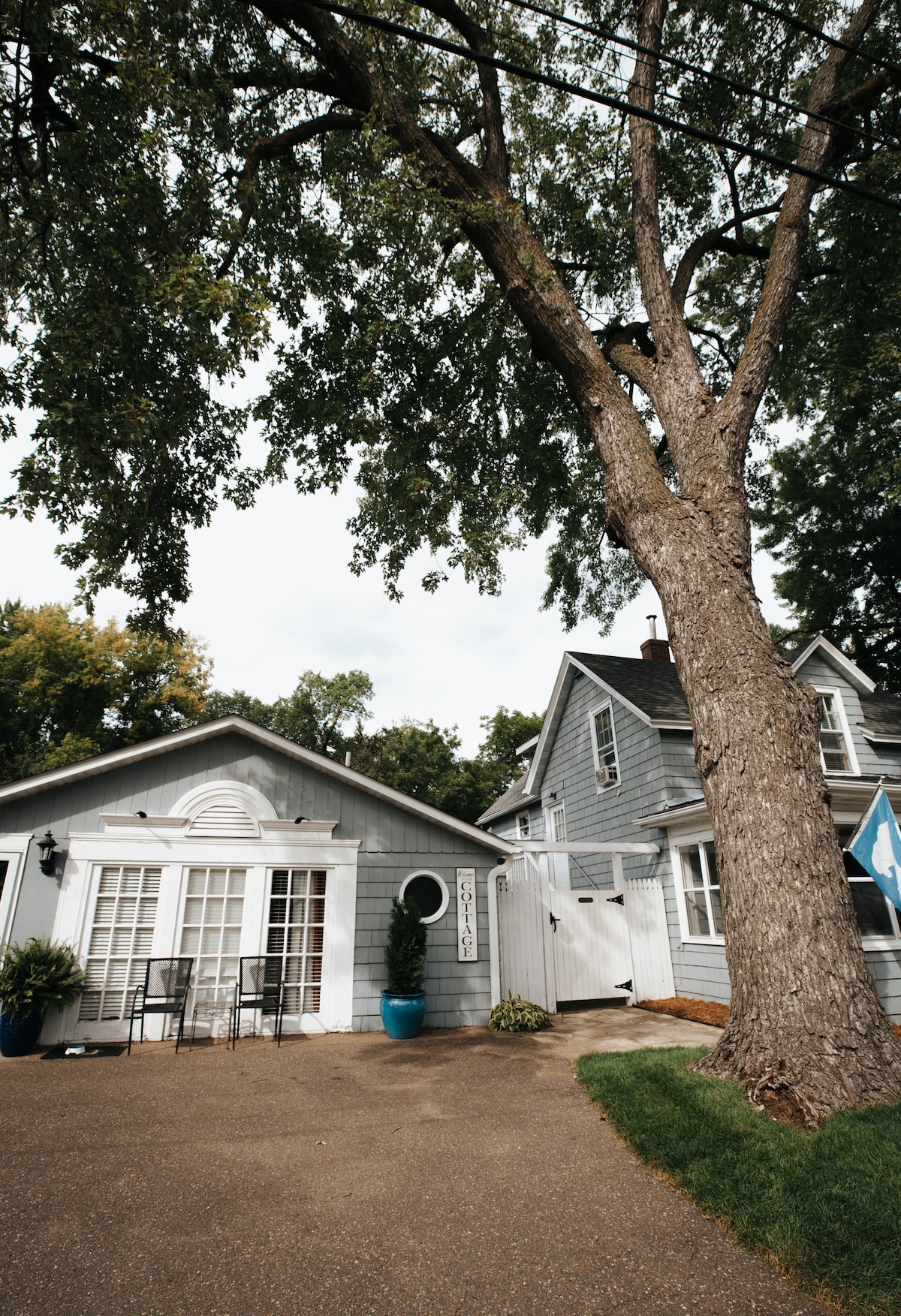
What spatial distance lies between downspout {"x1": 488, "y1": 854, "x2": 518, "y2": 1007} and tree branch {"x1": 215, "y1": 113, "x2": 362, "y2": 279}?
28.7 ft

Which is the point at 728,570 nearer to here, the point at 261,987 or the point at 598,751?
the point at 261,987

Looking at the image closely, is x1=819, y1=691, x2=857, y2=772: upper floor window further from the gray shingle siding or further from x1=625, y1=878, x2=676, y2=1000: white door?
the gray shingle siding

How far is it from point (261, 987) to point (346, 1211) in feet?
17.6

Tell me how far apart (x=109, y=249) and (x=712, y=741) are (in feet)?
27.1

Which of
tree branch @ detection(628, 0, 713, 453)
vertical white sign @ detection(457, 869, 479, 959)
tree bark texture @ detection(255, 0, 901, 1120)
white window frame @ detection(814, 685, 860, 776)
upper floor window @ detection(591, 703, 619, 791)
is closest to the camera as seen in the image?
tree bark texture @ detection(255, 0, 901, 1120)

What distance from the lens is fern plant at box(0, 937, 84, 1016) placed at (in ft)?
24.9

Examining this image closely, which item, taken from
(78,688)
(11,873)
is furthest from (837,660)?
(78,688)

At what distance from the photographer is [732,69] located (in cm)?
1020

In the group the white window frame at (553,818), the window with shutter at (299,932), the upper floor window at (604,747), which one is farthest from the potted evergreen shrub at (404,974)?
the white window frame at (553,818)

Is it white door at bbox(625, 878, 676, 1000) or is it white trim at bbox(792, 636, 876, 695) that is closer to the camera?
white door at bbox(625, 878, 676, 1000)

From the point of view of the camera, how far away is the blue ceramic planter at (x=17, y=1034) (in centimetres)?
753

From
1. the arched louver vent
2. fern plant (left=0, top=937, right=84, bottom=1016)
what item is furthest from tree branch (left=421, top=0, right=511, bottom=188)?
fern plant (left=0, top=937, right=84, bottom=1016)

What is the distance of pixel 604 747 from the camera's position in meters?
13.8

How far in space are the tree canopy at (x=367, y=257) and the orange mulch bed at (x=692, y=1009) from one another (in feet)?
21.8
